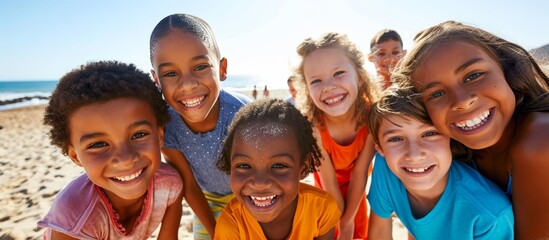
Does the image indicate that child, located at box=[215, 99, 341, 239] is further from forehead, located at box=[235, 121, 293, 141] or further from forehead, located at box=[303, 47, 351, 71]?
forehead, located at box=[303, 47, 351, 71]

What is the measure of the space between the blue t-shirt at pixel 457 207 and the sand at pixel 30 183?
41.0 inches

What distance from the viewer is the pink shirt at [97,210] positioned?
199 cm

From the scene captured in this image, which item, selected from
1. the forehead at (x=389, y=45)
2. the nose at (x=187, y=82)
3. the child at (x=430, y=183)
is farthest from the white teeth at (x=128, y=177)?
the forehead at (x=389, y=45)

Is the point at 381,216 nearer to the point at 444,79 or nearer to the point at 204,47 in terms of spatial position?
the point at 444,79

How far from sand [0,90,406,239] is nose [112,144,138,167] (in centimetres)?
168

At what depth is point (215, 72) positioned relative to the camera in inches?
95.3

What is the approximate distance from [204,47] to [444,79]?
61.0 inches

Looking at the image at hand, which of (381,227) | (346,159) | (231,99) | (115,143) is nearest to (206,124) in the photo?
(231,99)

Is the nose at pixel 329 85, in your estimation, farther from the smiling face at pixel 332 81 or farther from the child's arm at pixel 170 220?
the child's arm at pixel 170 220

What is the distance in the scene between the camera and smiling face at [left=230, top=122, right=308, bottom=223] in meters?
2.01

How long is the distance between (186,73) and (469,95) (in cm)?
173

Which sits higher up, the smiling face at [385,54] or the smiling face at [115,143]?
the smiling face at [385,54]

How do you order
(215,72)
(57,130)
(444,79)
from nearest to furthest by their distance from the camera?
(444,79) < (57,130) < (215,72)

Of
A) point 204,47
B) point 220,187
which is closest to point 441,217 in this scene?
point 220,187
